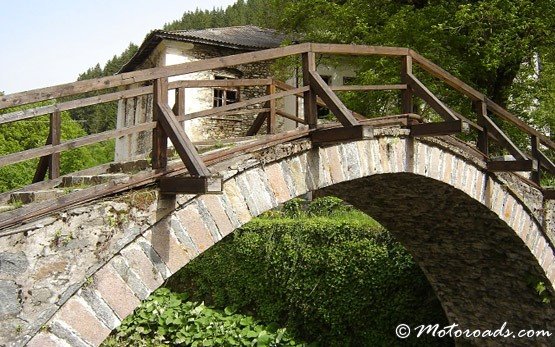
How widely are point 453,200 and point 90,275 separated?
5.03 metres

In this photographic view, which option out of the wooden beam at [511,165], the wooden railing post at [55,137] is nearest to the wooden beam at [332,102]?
the wooden railing post at [55,137]

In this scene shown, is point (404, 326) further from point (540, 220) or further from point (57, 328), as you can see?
point (57, 328)

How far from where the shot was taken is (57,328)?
3125 mm

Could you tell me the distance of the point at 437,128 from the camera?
17.7ft

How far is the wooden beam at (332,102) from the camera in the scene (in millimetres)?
4469

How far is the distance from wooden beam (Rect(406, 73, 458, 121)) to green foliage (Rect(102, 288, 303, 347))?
6.69 meters

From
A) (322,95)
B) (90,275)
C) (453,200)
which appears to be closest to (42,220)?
(90,275)

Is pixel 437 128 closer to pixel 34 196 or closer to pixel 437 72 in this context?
pixel 437 72

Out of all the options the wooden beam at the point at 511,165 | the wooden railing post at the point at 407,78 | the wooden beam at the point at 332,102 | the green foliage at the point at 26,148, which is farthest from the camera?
the green foliage at the point at 26,148

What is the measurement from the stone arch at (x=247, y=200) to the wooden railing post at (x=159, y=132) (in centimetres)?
28

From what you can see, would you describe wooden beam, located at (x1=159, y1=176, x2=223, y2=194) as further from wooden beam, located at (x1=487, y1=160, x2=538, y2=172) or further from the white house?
the white house

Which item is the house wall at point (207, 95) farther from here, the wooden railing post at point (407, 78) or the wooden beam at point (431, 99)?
the wooden beam at point (431, 99)

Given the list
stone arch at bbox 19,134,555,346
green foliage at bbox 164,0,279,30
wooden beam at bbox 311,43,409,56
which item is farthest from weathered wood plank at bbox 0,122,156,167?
green foliage at bbox 164,0,279,30

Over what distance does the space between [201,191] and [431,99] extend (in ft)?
10.0
